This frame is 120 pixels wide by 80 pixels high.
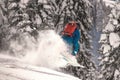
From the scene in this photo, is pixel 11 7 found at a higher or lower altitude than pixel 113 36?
higher

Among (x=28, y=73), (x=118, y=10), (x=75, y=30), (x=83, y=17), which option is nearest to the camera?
(x=28, y=73)

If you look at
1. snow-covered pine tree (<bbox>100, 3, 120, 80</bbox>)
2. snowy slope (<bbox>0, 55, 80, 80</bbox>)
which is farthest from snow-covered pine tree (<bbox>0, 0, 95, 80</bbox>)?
snowy slope (<bbox>0, 55, 80, 80</bbox>)

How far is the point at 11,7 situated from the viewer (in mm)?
26391

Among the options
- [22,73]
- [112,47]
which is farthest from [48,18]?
[22,73]

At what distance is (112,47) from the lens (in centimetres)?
2452

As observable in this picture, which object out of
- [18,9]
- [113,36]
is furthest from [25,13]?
[113,36]

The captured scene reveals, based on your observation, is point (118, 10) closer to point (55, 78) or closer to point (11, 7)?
point (11, 7)

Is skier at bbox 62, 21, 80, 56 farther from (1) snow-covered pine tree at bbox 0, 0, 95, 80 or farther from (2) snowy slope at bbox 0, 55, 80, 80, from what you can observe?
(1) snow-covered pine tree at bbox 0, 0, 95, 80

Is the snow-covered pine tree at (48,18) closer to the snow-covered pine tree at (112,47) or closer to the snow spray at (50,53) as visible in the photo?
the snow-covered pine tree at (112,47)

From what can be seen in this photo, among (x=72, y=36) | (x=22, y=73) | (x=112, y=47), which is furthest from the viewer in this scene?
(x=112, y=47)

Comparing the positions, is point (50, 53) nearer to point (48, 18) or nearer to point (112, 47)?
point (112, 47)

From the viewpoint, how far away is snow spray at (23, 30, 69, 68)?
44.7ft

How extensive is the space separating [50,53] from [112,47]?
1089 cm

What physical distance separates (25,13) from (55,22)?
3604 mm
